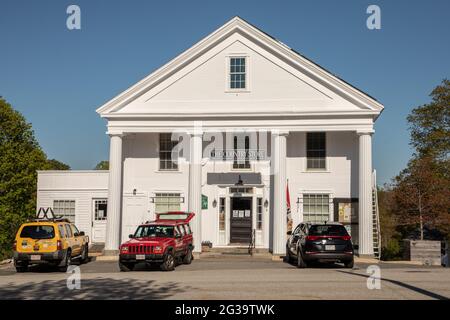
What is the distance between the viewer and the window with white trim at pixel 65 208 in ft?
91.1

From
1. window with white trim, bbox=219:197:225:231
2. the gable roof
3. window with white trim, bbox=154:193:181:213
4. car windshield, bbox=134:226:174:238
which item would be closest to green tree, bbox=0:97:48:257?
window with white trim, bbox=154:193:181:213

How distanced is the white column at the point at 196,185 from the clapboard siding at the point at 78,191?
5.27 m

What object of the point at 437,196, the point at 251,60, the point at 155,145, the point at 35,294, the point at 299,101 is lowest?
the point at 35,294

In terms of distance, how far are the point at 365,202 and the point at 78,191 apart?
13.6 metres

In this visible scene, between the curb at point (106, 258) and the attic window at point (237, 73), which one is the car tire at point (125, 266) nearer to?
the curb at point (106, 258)

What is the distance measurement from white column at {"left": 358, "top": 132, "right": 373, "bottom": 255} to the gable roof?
3214 millimetres

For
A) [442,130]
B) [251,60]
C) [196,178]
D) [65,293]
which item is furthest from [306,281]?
[442,130]

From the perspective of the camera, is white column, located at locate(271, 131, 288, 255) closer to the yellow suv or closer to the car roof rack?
the car roof rack

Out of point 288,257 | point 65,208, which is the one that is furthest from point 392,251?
point 65,208

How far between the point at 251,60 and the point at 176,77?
344cm

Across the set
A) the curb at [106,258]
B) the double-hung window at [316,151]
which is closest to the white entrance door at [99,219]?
the curb at [106,258]
